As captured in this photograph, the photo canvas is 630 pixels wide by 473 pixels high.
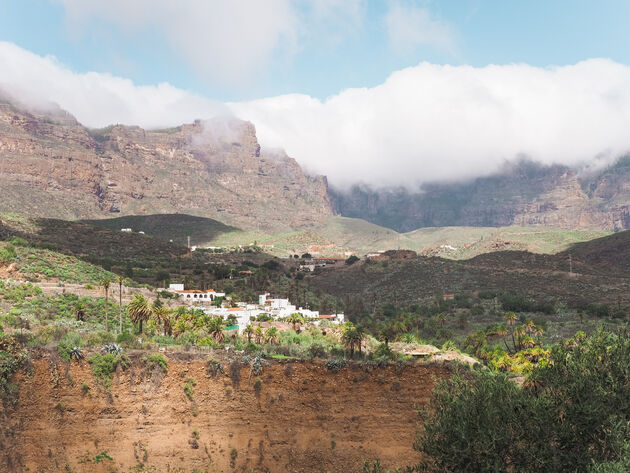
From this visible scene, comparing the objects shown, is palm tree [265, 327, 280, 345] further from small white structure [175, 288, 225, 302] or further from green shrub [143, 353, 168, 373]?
small white structure [175, 288, 225, 302]

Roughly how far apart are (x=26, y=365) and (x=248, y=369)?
407 inches

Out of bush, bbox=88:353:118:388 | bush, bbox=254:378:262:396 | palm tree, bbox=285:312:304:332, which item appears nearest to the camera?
bush, bbox=88:353:118:388

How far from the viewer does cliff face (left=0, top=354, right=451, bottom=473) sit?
1083 inches

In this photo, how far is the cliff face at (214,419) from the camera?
2752cm

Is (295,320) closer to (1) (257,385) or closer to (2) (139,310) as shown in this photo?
(2) (139,310)

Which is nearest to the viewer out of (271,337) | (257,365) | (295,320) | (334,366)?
(257,365)

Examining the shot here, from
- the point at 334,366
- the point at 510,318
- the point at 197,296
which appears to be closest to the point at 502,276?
the point at 510,318

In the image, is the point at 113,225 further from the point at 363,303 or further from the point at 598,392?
the point at 598,392

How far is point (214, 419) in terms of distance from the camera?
29.5m

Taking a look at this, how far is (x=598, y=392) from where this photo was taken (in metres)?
19.1

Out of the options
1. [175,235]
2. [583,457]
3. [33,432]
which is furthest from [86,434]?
[175,235]

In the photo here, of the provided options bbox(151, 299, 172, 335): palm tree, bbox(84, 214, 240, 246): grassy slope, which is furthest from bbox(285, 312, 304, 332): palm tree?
bbox(84, 214, 240, 246): grassy slope

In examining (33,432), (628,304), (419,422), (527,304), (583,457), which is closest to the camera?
(583,457)

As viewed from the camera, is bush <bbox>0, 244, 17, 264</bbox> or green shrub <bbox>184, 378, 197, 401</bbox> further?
bush <bbox>0, 244, 17, 264</bbox>
